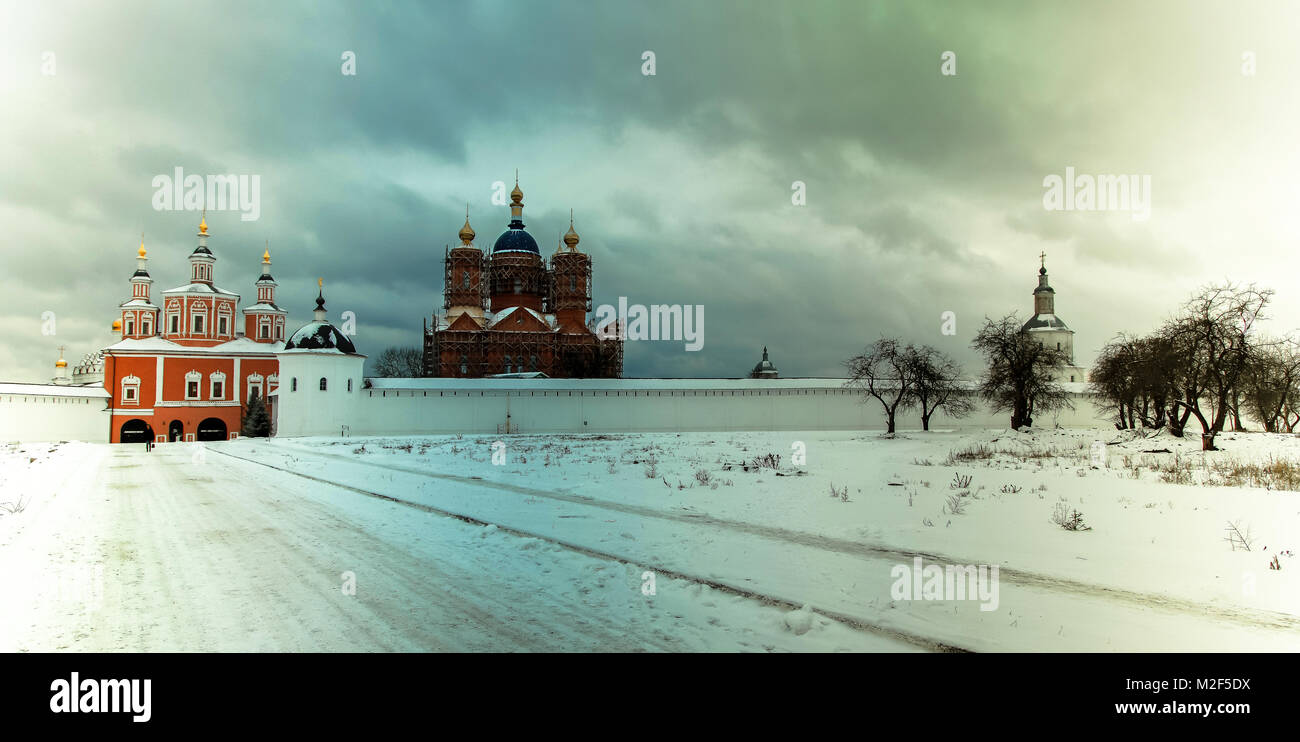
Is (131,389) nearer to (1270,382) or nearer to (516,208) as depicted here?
(516,208)

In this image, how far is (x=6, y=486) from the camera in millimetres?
15078

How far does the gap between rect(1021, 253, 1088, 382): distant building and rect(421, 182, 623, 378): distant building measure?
47.2 metres

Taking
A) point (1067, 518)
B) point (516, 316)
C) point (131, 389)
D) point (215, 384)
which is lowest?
point (1067, 518)

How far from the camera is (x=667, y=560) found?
24.5 feet

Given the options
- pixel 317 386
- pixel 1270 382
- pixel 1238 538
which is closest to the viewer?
pixel 1238 538

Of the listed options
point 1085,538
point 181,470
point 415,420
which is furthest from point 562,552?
point 415,420

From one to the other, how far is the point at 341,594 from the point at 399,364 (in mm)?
84520

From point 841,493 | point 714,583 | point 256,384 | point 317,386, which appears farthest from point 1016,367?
point 256,384

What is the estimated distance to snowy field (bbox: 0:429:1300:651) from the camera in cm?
501

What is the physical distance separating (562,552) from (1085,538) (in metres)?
6.48

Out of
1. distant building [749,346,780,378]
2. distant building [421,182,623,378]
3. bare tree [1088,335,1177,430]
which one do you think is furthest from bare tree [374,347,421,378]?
bare tree [1088,335,1177,430]

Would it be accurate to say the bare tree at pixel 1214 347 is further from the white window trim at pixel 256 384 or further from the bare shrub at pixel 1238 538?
the white window trim at pixel 256 384

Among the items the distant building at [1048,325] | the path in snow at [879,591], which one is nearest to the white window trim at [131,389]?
the path in snow at [879,591]
